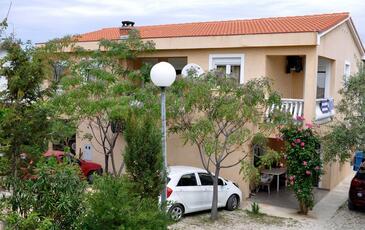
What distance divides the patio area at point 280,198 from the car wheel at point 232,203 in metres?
1.42

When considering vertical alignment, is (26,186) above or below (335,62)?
below

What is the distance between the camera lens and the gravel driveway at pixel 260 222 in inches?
513

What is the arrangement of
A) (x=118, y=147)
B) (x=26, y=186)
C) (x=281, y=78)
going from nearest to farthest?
(x=26, y=186) → (x=281, y=78) → (x=118, y=147)

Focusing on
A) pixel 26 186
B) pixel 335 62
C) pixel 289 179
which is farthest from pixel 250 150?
pixel 26 186

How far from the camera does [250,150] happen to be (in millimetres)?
15641

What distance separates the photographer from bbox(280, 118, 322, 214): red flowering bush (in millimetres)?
14148

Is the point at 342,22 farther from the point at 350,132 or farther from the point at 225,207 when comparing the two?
the point at 225,207

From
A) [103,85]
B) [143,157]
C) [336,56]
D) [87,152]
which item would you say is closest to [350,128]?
[336,56]

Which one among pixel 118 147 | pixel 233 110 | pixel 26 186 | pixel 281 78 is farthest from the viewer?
pixel 118 147

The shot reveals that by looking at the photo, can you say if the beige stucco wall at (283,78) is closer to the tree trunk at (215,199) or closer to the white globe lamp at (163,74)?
the tree trunk at (215,199)

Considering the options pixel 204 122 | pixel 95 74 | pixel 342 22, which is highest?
pixel 342 22

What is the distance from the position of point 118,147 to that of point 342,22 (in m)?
11.6

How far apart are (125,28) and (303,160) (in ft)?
32.7

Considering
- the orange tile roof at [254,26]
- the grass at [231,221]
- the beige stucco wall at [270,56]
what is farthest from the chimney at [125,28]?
the grass at [231,221]
